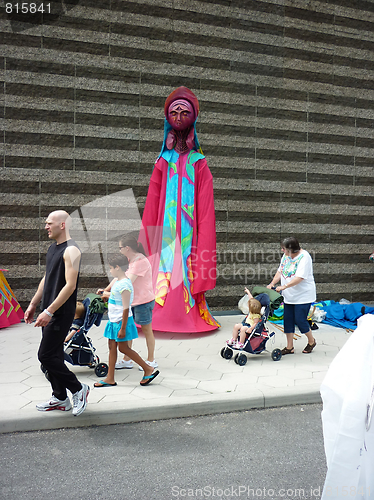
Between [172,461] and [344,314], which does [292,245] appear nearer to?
[344,314]

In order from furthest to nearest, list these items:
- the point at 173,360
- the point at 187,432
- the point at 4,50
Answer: the point at 4,50
the point at 173,360
the point at 187,432

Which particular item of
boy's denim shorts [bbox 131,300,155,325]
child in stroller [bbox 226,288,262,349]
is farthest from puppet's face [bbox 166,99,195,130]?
boy's denim shorts [bbox 131,300,155,325]

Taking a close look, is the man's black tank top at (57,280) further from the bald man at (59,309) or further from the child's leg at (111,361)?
the child's leg at (111,361)

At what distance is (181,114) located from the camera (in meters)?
6.93

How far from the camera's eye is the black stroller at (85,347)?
4.95 m

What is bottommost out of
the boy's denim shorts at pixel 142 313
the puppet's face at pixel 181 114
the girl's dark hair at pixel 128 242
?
the boy's denim shorts at pixel 142 313

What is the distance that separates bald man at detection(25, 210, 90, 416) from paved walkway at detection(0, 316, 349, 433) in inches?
7.3

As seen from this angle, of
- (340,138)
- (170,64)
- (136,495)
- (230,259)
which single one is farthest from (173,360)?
(340,138)

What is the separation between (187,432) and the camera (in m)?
3.76

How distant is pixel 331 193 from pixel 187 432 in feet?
27.3

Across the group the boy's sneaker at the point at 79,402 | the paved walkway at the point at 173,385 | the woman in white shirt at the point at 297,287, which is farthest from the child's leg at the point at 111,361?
the woman in white shirt at the point at 297,287

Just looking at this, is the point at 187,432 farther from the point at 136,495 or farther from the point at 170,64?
the point at 170,64

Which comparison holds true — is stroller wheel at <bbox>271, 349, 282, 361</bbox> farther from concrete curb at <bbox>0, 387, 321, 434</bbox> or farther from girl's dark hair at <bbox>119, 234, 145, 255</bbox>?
girl's dark hair at <bbox>119, 234, 145, 255</bbox>

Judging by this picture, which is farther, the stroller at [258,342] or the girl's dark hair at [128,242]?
the stroller at [258,342]
